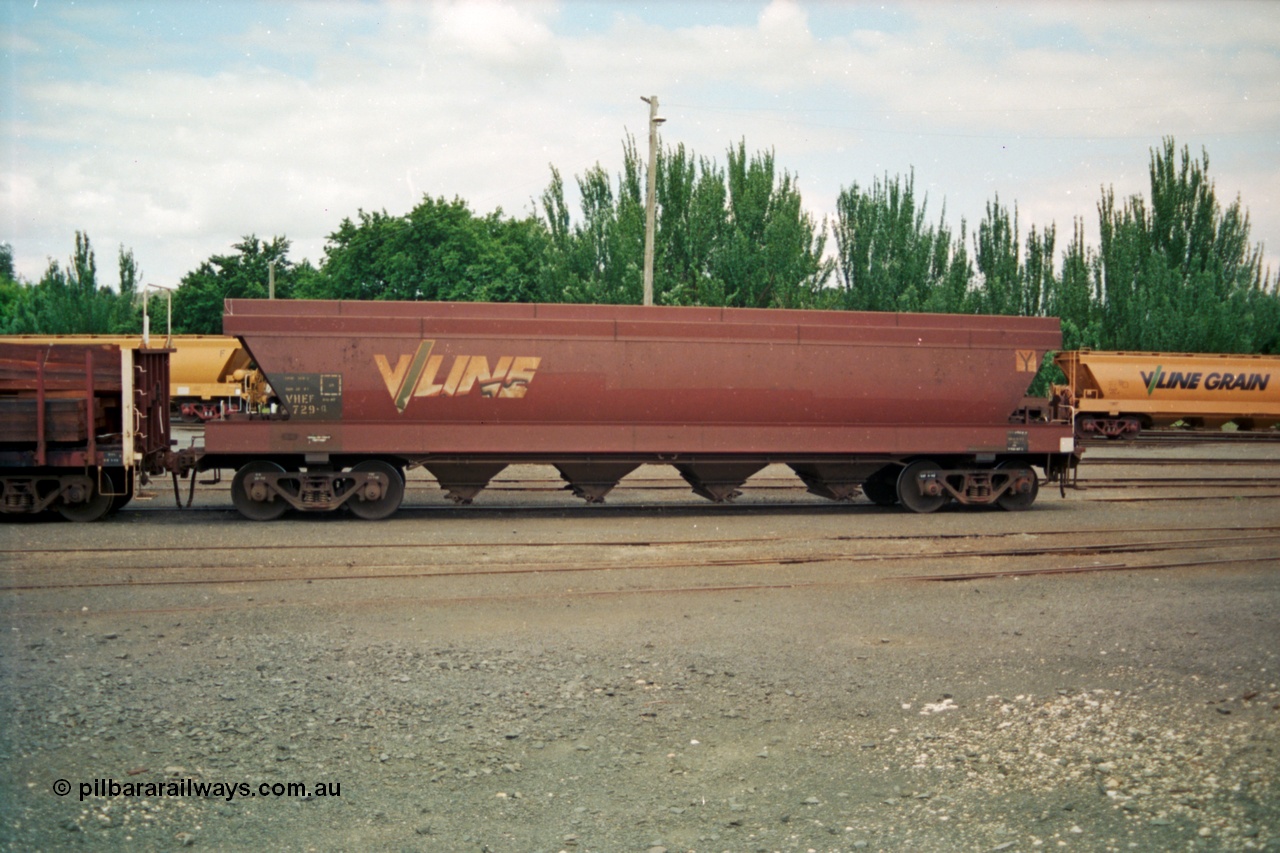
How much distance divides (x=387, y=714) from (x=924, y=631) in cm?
429

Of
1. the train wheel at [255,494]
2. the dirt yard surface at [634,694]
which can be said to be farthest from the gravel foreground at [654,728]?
the train wheel at [255,494]

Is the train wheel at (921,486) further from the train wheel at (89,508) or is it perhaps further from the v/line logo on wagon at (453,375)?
the train wheel at (89,508)

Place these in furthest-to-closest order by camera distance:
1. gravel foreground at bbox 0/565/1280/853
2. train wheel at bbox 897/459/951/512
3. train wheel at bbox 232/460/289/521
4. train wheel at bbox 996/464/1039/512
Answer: train wheel at bbox 996/464/1039/512 < train wheel at bbox 897/459/951/512 < train wheel at bbox 232/460/289/521 < gravel foreground at bbox 0/565/1280/853

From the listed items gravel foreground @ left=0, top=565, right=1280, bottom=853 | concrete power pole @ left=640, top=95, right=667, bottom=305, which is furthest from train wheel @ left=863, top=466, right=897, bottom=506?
concrete power pole @ left=640, top=95, right=667, bottom=305

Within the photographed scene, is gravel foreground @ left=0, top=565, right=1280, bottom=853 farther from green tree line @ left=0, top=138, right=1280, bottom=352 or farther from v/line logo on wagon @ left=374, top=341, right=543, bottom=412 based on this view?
green tree line @ left=0, top=138, right=1280, bottom=352

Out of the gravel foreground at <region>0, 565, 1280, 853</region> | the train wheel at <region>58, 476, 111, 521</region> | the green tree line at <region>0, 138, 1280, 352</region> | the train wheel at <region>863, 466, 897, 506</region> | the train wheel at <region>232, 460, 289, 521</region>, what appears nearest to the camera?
the gravel foreground at <region>0, 565, 1280, 853</region>

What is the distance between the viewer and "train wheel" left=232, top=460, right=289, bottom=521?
1342 centimetres

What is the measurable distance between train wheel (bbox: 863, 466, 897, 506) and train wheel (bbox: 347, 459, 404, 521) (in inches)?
277

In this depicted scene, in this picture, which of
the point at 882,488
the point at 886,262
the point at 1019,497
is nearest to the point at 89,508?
the point at 882,488

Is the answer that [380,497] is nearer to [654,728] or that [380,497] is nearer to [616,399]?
[616,399]

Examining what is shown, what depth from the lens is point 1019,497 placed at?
15.4 m

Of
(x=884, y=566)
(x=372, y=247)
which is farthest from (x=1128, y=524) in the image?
(x=372, y=247)

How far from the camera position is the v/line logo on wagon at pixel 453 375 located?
44.5 feet

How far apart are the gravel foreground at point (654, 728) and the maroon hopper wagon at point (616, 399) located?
5440 millimetres
